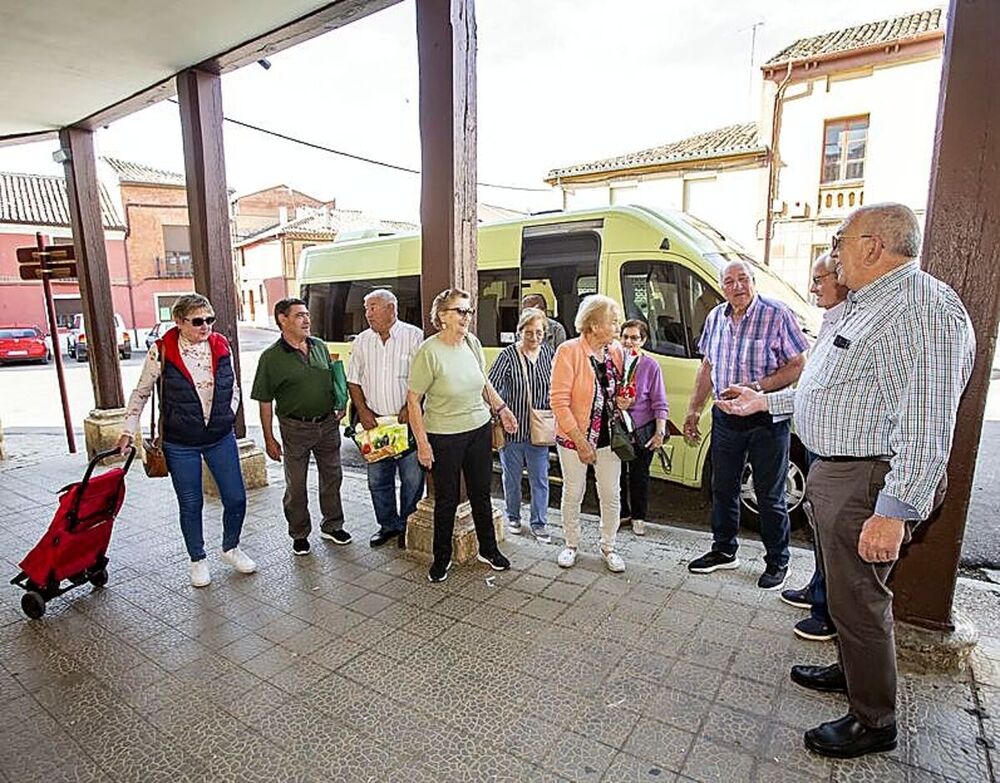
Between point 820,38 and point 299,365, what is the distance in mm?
15244

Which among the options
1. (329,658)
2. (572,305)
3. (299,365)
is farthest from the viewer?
(572,305)

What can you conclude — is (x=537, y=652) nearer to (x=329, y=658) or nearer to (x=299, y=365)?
(x=329, y=658)

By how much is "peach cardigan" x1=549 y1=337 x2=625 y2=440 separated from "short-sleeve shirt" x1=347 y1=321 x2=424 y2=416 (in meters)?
1.00

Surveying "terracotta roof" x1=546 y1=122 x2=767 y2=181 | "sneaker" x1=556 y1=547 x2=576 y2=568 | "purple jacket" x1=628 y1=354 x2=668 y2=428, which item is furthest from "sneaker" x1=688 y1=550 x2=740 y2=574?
"terracotta roof" x1=546 y1=122 x2=767 y2=181

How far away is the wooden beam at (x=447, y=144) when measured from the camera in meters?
3.25

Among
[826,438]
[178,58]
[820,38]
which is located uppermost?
[820,38]

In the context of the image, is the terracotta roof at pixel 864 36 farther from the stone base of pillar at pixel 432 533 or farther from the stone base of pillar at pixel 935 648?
the stone base of pillar at pixel 432 533

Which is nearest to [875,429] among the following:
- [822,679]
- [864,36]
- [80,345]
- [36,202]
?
[822,679]

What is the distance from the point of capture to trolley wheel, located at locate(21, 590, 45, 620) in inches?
119

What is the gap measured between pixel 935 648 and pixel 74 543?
409cm

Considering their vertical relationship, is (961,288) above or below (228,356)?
above

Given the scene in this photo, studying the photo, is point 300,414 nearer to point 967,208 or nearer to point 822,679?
point 822,679

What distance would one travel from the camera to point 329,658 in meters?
2.66

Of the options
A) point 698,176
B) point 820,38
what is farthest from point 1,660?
point 820,38
